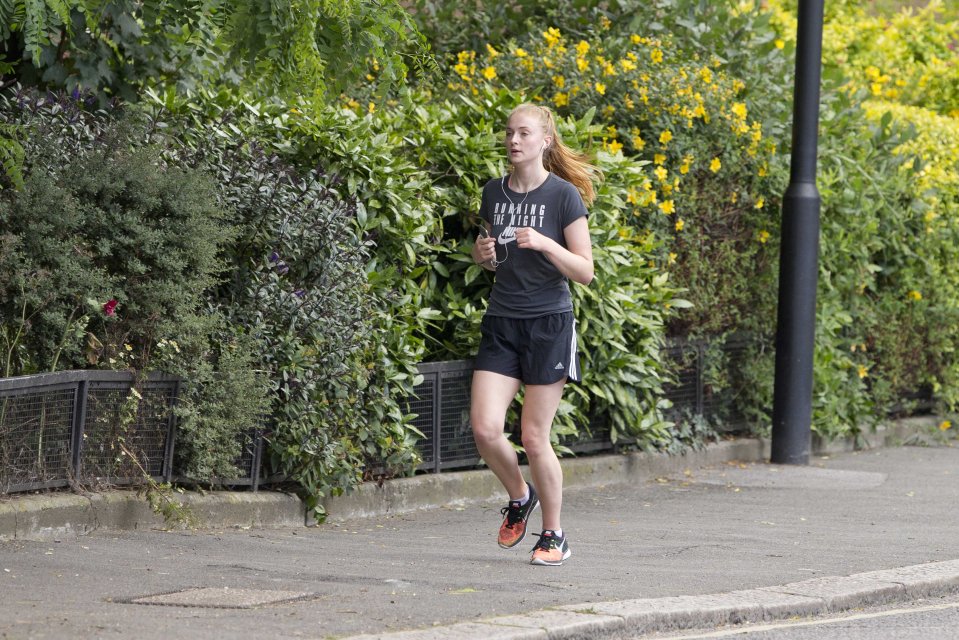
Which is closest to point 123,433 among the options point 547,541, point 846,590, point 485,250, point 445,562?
point 445,562

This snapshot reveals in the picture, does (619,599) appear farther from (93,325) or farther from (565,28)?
(565,28)

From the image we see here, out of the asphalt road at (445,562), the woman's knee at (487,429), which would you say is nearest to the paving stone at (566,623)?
the asphalt road at (445,562)

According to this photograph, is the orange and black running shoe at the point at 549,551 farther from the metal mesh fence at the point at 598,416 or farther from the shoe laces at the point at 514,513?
the metal mesh fence at the point at 598,416

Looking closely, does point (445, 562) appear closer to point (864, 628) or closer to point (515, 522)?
point (515, 522)

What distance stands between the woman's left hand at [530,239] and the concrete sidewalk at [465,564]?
1382 millimetres

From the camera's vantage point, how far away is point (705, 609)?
19.6 feet

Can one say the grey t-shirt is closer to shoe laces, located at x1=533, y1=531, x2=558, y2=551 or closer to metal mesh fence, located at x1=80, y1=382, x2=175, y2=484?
shoe laces, located at x1=533, y1=531, x2=558, y2=551

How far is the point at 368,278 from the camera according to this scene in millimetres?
8328

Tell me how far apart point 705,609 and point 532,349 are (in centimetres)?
153

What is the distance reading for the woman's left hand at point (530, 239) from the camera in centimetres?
664

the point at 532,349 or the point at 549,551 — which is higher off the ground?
the point at 532,349

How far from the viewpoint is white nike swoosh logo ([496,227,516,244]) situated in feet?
23.0

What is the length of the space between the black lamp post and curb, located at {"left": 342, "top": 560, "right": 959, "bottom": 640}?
160 inches

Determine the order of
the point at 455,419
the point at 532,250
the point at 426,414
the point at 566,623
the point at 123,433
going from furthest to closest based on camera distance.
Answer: the point at 455,419, the point at 426,414, the point at 123,433, the point at 532,250, the point at 566,623
